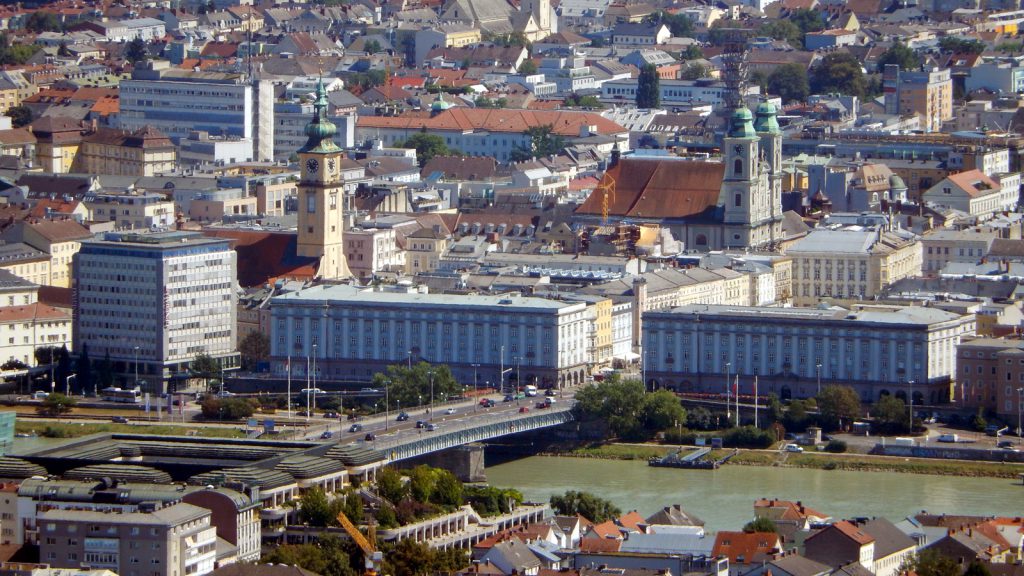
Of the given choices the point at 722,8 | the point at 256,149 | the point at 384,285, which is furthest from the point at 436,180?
the point at 722,8

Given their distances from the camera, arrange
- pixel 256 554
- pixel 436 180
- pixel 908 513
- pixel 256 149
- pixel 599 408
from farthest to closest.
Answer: pixel 256 149
pixel 436 180
pixel 599 408
pixel 908 513
pixel 256 554

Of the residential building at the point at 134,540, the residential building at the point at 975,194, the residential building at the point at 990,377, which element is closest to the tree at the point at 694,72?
the residential building at the point at 975,194

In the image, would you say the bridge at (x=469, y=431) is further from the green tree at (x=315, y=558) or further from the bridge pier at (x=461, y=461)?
the green tree at (x=315, y=558)

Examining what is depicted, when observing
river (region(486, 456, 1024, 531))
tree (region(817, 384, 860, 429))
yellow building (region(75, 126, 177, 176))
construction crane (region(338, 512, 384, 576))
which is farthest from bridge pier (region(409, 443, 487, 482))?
yellow building (region(75, 126, 177, 176))

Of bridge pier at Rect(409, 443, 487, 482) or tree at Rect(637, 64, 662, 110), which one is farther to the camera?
tree at Rect(637, 64, 662, 110)

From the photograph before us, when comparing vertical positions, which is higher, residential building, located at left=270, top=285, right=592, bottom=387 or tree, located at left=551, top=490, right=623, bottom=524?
residential building, located at left=270, top=285, right=592, bottom=387

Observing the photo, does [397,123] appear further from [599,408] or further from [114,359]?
[599,408]

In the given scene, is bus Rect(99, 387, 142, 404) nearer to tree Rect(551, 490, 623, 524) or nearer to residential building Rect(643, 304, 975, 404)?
residential building Rect(643, 304, 975, 404)
